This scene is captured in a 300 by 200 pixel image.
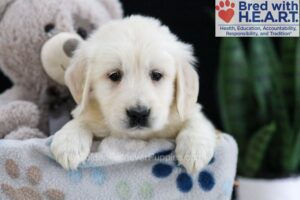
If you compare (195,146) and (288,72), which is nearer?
(195,146)

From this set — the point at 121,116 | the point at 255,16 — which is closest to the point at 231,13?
the point at 255,16

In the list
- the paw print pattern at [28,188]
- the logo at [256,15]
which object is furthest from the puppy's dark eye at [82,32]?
the paw print pattern at [28,188]

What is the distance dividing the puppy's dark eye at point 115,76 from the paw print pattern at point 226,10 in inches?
14.6

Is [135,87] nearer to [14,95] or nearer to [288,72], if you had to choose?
[14,95]

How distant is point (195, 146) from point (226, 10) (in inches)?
18.5

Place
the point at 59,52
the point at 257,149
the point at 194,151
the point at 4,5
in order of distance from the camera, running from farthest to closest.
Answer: the point at 257,149, the point at 4,5, the point at 59,52, the point at 194,151

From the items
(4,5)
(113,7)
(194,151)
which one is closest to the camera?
(194,151)

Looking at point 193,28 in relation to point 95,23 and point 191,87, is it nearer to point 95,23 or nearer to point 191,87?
point 95,23

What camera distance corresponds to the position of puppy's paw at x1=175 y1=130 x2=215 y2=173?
43.5 inches

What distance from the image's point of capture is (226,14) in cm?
138

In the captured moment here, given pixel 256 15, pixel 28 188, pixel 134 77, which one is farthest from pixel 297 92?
pixel 28 188

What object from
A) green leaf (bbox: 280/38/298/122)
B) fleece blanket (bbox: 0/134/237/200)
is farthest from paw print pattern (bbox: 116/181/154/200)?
green leaf (bbox: 280/38/298/122)

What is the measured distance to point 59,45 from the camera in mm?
1459

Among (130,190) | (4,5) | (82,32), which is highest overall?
(4,5)
